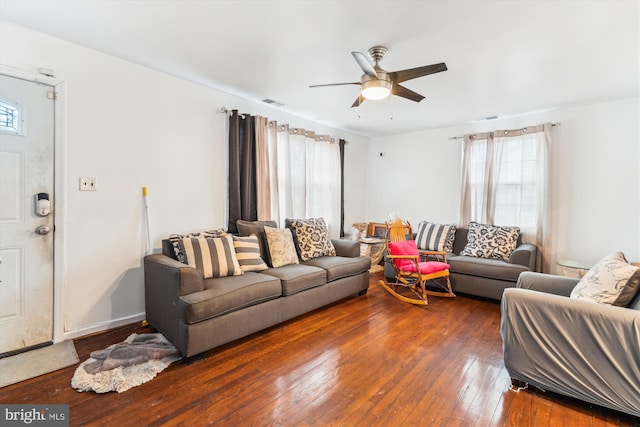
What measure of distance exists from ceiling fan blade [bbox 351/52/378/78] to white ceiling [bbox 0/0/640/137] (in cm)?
26

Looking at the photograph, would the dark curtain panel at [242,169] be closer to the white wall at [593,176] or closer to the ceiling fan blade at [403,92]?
the ceiling fan blade at [403,92]

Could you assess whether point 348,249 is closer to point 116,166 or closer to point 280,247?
point 280,247

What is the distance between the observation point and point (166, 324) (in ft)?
7.96

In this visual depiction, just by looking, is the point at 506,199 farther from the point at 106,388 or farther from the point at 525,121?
the point at 106,388

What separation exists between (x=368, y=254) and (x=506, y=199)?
215 cm

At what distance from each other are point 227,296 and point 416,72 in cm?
221

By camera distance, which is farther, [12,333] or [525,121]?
[525,121]

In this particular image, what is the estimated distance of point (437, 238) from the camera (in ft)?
14.9

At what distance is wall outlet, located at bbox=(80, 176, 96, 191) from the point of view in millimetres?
2592

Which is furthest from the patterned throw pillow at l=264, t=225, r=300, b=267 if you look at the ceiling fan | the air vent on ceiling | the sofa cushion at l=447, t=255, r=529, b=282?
the sofa cushion at l=447, t=255, r=529, b=282

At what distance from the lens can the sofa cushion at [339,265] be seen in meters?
3.35

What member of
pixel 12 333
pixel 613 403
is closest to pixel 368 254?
pixel 613 403

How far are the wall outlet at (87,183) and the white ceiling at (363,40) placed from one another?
1099 millimetres

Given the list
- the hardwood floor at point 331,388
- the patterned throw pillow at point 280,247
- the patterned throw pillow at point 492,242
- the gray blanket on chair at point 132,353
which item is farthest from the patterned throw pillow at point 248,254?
the patterned throw pillow at point 492,242
